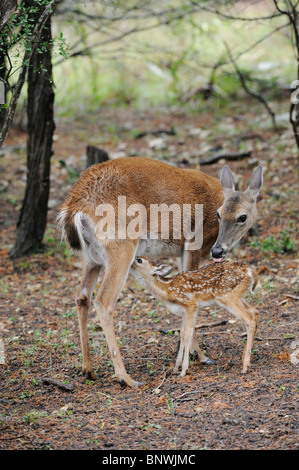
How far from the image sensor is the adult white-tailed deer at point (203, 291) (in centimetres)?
536

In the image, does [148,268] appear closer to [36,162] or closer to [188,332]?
[188,332]

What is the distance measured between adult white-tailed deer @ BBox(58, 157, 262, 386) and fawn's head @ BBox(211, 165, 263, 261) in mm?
10

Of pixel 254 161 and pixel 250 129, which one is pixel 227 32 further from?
pixel 254 161

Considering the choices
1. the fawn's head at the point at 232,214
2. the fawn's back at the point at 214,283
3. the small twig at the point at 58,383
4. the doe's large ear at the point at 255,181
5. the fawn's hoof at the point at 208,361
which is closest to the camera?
the small twig at the point at 58,383

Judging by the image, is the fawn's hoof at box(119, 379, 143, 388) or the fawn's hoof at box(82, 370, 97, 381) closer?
the fawn's hoof at box(119, 379, 143, 388)

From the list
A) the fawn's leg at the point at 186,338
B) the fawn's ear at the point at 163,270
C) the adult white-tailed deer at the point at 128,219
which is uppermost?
the adult white-tailed deer at the point at 128,219

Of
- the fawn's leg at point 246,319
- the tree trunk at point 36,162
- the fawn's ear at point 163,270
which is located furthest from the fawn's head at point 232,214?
the tree trunk at point 36,162

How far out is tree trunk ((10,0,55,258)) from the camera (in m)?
8.41

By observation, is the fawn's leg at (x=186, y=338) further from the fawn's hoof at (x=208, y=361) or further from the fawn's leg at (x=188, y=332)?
the fawn's hoof at (x=208, y=361)

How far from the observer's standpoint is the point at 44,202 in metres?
8.70

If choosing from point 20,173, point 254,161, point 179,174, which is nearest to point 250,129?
point 254,161

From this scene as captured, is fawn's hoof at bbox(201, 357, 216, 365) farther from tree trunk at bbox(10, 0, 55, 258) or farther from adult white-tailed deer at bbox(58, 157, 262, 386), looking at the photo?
tree trunk at bbox(10, 0, 55, 258)

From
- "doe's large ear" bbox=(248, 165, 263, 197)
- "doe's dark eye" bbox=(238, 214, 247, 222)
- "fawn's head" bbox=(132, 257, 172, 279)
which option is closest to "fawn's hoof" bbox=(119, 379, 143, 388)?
"fawn's head" bbox=(132, 257, 172, 279)
